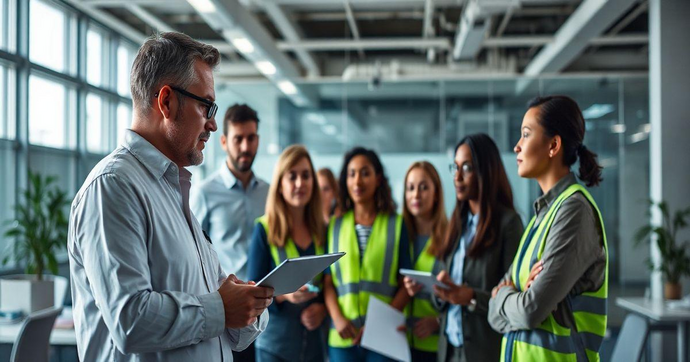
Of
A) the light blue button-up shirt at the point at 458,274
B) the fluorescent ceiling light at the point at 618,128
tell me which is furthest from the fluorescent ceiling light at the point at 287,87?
the light blue button-up shirt at the point at 458,274

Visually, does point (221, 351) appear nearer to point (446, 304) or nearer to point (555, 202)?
point (555, 202)

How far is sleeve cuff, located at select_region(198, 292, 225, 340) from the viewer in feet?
4.56

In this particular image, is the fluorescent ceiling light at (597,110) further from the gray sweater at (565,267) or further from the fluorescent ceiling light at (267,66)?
the gray sweater at (565,267)

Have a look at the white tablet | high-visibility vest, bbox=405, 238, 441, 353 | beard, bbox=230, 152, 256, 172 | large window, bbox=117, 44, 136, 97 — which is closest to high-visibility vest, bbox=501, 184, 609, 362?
the white tablet

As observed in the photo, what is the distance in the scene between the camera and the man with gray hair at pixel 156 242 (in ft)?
4.34

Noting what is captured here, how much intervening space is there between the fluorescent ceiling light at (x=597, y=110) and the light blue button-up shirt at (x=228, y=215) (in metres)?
6.21

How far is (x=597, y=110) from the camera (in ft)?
27.8

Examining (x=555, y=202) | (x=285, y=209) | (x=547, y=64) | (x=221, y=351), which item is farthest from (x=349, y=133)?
(x=221, y=351)

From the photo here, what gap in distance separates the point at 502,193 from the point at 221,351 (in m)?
1.72

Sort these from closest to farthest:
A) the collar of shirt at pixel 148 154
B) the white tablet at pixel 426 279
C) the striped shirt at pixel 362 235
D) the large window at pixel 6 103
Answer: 1. the collar of shirt at pixel 148 154
2. the white tablet at pixel 426 279
3. the striped shirt at pixel 362 235
4. the large window at pixel 6 103

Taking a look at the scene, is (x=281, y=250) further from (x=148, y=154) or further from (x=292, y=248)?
(x=148, y=154)

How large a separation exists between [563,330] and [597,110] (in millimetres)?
7111

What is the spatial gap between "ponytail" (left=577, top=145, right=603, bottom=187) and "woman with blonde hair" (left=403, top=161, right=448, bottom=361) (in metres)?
1.18

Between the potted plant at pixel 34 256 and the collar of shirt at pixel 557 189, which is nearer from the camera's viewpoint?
the collar of shirt at pixel 557 189
